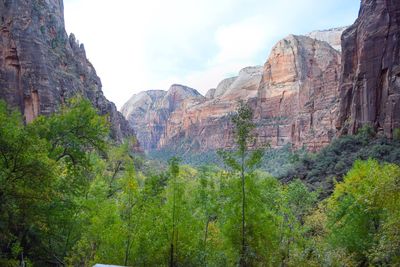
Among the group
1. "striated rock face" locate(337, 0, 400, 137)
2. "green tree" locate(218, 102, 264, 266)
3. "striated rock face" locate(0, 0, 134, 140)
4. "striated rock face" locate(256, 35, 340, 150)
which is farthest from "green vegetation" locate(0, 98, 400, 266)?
"striated rock face" locate(256, 35, 340, 150)

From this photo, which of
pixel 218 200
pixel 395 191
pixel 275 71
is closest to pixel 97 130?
pixel 218 200

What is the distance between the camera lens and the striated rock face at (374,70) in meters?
54.7

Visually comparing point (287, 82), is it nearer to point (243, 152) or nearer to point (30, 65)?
point (30, 65)

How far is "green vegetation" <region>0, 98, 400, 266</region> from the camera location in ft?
41.2

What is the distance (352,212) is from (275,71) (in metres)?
166

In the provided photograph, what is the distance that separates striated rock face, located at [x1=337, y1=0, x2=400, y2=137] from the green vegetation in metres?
36.5

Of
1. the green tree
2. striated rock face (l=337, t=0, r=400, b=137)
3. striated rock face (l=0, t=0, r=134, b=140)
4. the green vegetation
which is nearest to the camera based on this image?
the green vegetation

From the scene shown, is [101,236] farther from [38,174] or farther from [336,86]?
[336,86]

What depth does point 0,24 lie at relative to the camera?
64.9 metres

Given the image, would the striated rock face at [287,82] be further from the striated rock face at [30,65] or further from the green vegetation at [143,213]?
the green vegetation at [143,213]

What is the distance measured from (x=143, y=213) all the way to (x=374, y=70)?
51.8 metres

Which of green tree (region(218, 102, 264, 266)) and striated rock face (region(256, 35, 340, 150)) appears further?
striated rock face (region(256, 35, 340, 150))

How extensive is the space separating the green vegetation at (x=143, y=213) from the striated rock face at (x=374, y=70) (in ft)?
120

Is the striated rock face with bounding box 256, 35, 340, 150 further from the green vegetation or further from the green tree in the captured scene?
the green tree
